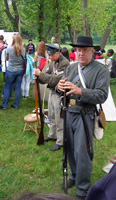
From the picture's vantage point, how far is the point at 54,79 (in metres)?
3.97

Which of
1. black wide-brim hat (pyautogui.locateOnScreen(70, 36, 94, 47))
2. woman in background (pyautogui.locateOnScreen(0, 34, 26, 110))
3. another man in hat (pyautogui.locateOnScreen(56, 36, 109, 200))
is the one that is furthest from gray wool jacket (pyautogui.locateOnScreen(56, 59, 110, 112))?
woman in background (pyautogui.locateOnScreen(0, 34, 26, 110))

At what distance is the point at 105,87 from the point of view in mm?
2885

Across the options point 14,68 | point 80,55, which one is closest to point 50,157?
point 80,55

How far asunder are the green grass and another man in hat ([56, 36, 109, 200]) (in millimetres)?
691

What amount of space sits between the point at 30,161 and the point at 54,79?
161 cm

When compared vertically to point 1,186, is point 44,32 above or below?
above

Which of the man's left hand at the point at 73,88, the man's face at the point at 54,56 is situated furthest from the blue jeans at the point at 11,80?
the man's left hand at the point at 73,88

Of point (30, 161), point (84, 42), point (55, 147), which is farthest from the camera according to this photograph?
point (55, 147)

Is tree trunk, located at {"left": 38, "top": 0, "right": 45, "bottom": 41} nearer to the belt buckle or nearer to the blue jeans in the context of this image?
the blue jeans

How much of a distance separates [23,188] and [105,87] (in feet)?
6.60

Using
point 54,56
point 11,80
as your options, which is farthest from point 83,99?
point 11,80

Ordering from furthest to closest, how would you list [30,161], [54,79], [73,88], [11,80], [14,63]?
[11,80]
[14,63]
[30,161]
[54,79]
[73,88]

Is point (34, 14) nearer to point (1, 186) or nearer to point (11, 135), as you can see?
point (11, 135)

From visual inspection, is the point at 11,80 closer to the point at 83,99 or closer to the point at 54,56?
the point at 54,56
